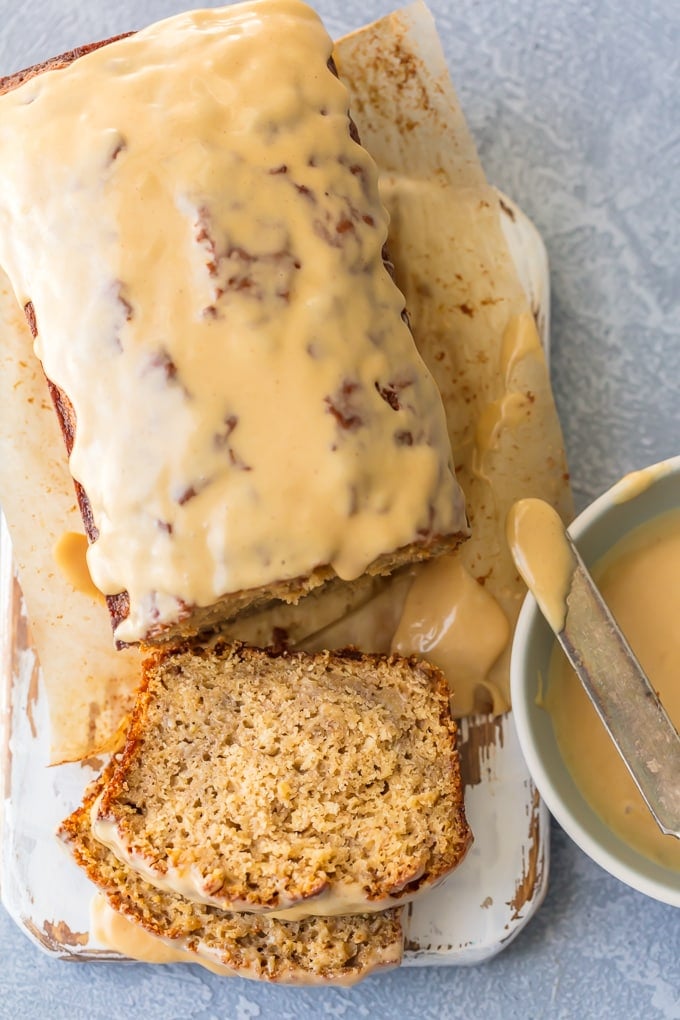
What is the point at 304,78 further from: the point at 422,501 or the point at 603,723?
the point at 603,723

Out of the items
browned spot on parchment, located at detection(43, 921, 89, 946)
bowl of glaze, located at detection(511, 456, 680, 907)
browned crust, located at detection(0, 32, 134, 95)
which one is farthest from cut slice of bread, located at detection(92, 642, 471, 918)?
browned crust, located at detection(0, 32, 134, 95)

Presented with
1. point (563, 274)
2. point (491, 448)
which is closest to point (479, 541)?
point (491, 448)

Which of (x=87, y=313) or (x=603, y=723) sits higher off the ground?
(x=87, y=313)

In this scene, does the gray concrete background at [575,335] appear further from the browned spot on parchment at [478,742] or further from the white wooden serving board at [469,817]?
the browned spot on parchment at [478,742]

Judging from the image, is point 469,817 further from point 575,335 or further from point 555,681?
point 575,335

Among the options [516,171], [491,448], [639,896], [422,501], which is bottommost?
[639,896]

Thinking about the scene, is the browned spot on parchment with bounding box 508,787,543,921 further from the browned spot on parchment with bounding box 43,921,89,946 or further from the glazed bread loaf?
the browned spot on parchment with bounding box 43,921,89,946

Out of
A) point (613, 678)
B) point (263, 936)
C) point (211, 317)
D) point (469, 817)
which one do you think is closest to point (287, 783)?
point (263, 936)

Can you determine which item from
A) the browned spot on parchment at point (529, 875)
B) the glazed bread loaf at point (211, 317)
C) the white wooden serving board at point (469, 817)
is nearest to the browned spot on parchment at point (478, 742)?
the white wooden serving board at point (469, 817)
